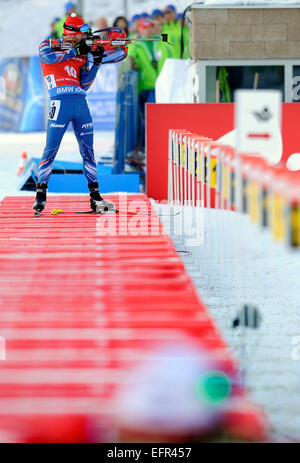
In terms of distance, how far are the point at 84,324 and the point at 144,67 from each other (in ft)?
28.1

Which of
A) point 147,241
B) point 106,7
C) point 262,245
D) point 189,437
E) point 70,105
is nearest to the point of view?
point 189,437

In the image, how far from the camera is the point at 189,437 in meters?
2.90

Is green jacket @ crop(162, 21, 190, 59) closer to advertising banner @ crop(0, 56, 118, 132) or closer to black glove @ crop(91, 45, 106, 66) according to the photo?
black glove @ crop(91, 45, 106, 66)

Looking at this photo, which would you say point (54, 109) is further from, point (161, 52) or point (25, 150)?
point (25, 150)

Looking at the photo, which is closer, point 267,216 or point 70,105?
point 267,216

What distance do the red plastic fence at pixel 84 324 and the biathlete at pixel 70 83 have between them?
1126 mm

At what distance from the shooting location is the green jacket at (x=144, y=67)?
39.4 feet

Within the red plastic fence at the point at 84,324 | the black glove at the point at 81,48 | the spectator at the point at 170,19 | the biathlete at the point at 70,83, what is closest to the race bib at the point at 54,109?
the biathlete at the point at 70,83

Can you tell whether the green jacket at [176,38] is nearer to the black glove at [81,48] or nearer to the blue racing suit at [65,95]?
the blue racing suit at [65,95]

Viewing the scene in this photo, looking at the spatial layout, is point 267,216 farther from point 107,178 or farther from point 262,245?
point 107,178

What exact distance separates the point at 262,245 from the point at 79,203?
2.13 metres
